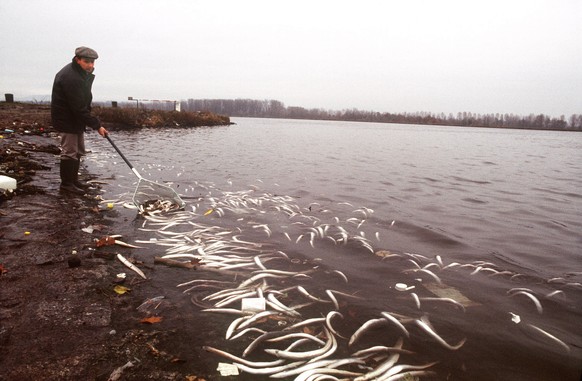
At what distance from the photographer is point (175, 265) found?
16.9ft

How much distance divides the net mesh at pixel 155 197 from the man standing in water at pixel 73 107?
5.42 ft

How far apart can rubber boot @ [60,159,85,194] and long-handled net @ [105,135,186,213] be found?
4.47 feet

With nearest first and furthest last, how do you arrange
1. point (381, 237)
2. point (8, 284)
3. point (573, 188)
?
point (8, 284) < point (381, 237) < point (573, 188)

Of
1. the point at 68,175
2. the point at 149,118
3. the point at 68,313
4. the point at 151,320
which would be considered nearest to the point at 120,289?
the point at 68,313

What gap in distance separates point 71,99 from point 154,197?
294cm

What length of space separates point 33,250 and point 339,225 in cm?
559

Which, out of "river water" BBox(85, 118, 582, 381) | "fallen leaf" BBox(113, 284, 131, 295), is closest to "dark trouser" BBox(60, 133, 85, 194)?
"river water" BBox(85, 118, 582, 381)

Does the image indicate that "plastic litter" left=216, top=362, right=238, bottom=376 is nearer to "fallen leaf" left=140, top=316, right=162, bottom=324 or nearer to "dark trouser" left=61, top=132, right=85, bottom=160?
"fallen leaf" left=140, top=316, right=162, bottom=324

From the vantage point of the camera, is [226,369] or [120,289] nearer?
[226,369]

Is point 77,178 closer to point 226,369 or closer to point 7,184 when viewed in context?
point 7,184

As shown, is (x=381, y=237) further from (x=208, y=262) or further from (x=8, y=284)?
(x=8, y=284)

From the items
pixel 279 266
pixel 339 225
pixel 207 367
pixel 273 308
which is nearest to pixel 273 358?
pixel 207 367

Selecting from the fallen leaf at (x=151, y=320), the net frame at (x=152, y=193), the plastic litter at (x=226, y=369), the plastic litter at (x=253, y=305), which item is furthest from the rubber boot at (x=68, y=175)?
the plastic litter at (x=226, y=369)

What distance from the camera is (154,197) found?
8.44 meters
